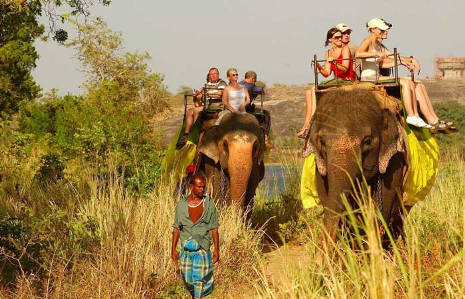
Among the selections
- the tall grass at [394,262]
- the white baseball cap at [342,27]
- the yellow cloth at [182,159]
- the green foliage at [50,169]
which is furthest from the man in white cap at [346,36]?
the green foliage at [50,169]

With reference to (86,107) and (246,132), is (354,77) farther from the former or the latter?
(86,107)

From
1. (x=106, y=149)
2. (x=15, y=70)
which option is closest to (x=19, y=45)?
(x=15, y=70)

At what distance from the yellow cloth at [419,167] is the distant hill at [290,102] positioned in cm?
5136

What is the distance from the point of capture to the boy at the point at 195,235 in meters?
8.80

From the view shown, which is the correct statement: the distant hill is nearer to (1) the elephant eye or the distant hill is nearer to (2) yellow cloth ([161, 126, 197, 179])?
(2) yellow cloth ([161, 126, 197, 179])

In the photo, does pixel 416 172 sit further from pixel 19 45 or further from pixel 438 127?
pixel 19 45

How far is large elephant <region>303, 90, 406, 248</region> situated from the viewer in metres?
9.38

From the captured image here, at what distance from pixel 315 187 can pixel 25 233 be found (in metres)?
3.47

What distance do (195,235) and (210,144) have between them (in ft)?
17.2

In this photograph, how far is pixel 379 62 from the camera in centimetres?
1109

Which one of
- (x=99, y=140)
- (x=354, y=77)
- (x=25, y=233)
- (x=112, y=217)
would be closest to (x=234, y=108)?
(x=99, y=140)

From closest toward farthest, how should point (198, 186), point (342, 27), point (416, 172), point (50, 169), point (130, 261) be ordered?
1. point (198, 186)
2. point (130, 261)
3. point (416, 172)
4. point (342, 27)
5. point (50, 169)

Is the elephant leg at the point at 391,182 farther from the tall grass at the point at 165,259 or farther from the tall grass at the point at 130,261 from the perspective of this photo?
the tall grass at the point at 130,261

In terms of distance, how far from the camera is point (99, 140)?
15023mm
